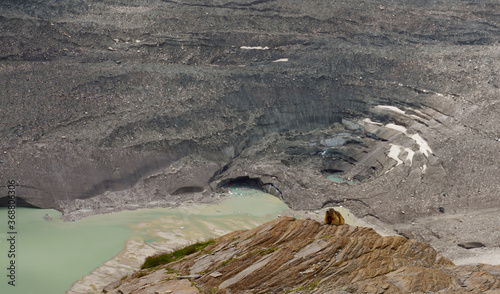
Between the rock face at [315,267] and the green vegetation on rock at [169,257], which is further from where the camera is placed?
the green vegetation on rock at [169,257]

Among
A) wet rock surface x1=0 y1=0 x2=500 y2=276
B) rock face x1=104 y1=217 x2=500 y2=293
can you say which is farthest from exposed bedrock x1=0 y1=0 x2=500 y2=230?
rock face x1=104 y1=217 x2=500 y2=293

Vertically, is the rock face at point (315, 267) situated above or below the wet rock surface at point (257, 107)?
below

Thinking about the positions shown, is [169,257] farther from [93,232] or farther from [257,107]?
[257,107]

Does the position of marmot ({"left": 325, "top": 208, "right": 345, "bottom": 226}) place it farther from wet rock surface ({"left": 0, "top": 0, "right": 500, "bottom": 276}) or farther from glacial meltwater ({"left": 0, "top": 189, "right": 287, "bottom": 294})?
wet rock surface ({"left": 0, "top": 0, "right": 500, "bottom": 276})

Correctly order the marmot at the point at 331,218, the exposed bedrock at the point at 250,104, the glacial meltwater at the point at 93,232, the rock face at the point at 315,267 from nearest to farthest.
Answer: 1. the rock face at the point at 315,267
2. the marmot at the point at 331,218
3. the glacial meltwater at the point at 93,232
4. the exposed bedrock at the point at 250,104

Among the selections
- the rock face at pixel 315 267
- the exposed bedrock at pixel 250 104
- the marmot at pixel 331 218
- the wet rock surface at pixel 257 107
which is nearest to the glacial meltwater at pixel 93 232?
the exposed bedrock at pixel 250 104

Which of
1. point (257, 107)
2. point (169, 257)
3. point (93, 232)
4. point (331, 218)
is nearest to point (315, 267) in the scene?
point (331, 218)

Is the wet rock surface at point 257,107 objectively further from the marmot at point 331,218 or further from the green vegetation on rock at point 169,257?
the marmot at point 331,218
